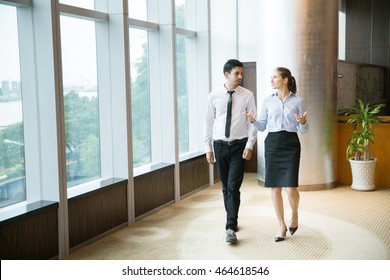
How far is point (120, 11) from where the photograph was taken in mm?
5141

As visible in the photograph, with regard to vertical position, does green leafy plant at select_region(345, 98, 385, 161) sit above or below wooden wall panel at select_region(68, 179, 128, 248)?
above

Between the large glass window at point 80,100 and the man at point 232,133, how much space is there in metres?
1.22

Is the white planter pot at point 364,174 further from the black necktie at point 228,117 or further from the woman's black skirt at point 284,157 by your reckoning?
the black necktie at point 228,117

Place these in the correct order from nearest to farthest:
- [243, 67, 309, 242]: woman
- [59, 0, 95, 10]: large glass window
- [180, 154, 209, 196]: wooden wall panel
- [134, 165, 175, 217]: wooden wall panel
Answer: [243, 67, 309, 242]: woman → [59, 0, 95, 10]: large glass window → [134, 165, 175, 217]: wooden wall panel → [180, 154, 209, 196]: wooden wall panel

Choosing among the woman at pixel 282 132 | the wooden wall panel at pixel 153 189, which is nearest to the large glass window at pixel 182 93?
the wooden wall panel at pixel 153 189

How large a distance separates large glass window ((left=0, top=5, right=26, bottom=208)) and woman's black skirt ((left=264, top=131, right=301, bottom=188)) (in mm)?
2083

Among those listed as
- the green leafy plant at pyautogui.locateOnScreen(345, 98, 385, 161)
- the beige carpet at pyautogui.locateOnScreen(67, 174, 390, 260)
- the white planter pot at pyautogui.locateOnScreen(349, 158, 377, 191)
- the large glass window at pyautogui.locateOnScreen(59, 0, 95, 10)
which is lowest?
the beige carpet at pyautogui.locateOnScreen(67, 174, 390, 260)

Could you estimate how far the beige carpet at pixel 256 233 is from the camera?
4.31 metres

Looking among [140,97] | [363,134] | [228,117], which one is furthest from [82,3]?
[363,134]

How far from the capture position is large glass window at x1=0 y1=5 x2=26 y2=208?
408 centimetres

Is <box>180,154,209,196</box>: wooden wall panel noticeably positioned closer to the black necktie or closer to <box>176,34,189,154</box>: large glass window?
<box>176,34,189,154</box>: large glass window

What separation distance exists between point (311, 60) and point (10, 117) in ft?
12.8

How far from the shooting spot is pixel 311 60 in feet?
21.7

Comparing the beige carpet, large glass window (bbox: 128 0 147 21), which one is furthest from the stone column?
large glass window (bbox: 128 0 147 21)
